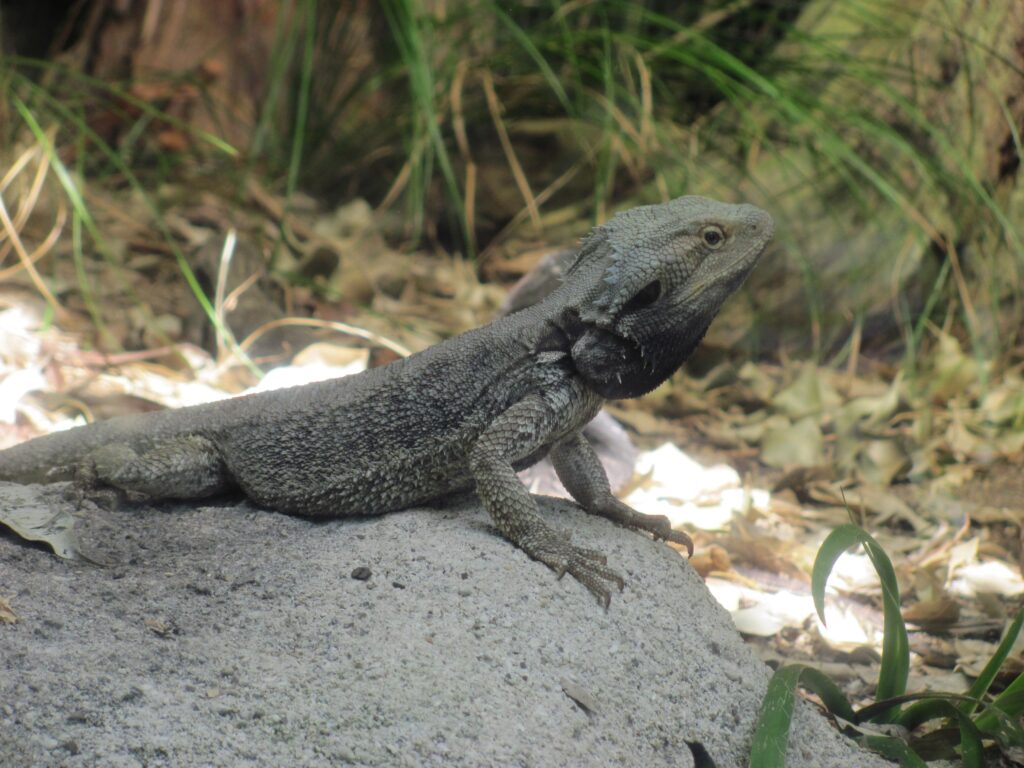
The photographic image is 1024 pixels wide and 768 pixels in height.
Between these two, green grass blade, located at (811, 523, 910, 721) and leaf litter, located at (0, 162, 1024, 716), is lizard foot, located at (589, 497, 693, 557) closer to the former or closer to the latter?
leaf litter, located at (0, 162, 1024, 716)

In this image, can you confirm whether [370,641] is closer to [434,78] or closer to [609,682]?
[609,682]

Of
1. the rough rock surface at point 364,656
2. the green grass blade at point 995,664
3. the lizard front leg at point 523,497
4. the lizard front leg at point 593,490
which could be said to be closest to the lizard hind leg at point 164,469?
the rough rock surface at point 364,656

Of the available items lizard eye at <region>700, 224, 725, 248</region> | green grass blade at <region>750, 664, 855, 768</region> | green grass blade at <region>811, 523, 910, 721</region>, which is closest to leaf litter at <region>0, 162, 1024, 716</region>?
green grass blade at <region>811, 523, 910, 721</region>

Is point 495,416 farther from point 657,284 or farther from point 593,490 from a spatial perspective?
point 657,284

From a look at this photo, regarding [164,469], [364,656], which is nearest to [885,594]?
[364,656]

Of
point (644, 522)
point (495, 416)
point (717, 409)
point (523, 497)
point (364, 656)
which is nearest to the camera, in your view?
point (364, 656)
